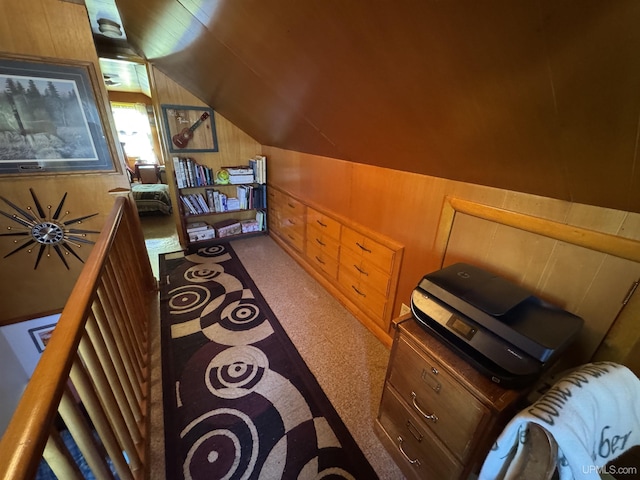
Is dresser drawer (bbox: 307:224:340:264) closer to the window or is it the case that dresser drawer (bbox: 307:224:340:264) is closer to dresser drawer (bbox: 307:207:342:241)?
dresser drawer (bbox: 307:207:342:241)

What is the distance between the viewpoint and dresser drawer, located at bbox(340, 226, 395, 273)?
5.44 feet

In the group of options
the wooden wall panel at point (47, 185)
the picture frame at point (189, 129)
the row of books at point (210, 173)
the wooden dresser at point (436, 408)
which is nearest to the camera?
the wooden dresser at point (436, 408)

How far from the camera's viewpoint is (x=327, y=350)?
173 cm

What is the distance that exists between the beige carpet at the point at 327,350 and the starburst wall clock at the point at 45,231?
0.88 m

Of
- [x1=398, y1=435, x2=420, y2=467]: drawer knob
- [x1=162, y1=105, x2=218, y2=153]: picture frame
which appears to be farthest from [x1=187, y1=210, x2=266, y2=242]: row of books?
[x1=398, y1=435, x2=420, y2=467]: drawer knob

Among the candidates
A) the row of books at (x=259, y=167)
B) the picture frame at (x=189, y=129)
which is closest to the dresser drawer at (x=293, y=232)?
the row of books at (x=259, y=167)

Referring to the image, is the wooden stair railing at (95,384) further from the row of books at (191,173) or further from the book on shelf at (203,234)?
the book on shelf at (203,234)

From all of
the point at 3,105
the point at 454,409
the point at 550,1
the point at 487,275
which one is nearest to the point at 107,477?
the point at 454,409

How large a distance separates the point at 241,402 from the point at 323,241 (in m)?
1.35

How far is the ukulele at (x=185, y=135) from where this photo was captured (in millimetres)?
2705

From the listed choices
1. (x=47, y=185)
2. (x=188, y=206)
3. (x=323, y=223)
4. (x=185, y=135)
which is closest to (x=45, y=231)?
(x=47, y=185)

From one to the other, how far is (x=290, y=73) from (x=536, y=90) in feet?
3.52

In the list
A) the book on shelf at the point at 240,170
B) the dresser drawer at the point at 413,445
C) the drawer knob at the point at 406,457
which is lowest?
the drawer knob at the point at 406,457

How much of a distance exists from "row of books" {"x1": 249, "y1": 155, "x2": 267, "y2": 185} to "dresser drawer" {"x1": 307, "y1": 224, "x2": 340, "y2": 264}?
3.57 ft
